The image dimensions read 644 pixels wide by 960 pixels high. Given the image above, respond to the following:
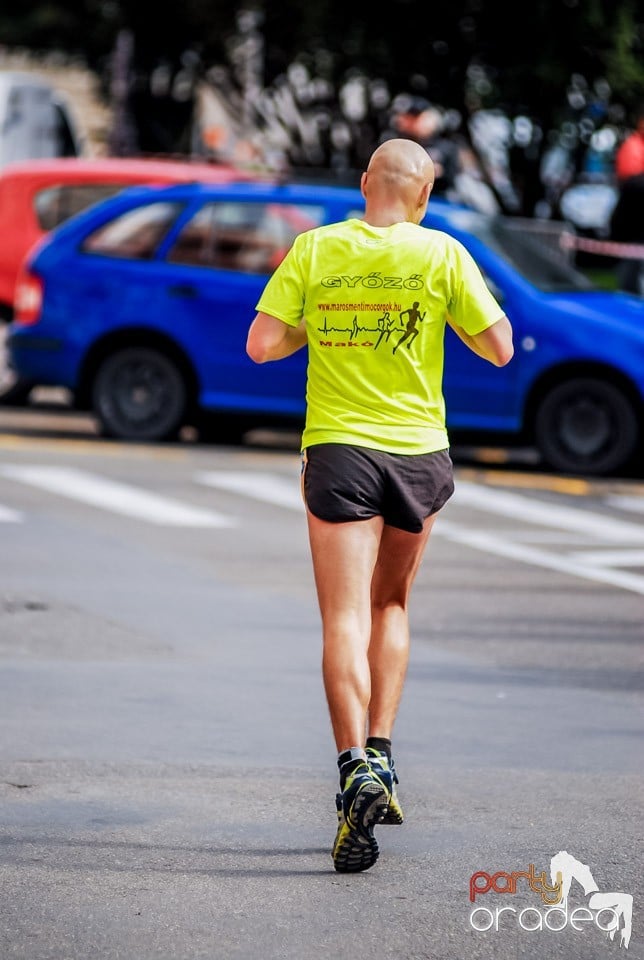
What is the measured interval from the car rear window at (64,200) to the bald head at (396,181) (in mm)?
12127

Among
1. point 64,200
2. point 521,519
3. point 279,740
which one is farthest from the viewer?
point 64,200

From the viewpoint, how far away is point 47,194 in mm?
17531

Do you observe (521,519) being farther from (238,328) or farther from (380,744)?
(380,744)

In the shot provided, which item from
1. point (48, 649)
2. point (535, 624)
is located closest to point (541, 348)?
point (535, 624)

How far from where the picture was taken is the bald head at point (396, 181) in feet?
17.9

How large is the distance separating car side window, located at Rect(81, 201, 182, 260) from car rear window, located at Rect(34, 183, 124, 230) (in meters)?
2.55

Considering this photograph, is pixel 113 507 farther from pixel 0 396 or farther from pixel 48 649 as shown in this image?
pixel 0 396

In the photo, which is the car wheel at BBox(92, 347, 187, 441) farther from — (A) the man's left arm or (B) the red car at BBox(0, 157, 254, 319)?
(A) the man's left arm

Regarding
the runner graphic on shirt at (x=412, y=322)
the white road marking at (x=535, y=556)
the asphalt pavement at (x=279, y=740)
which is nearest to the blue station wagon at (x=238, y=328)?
the asphalt pavement at (x=279, y=740)

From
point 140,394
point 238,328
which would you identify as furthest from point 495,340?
point 140,394

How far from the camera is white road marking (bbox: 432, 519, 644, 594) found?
34.0 ft

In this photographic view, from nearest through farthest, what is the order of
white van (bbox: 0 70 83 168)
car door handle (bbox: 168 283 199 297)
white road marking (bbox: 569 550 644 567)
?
white road marking (bbox: 569 550 644 567) → car door handle (bbox: 168 283 199 297) → white van (bbox: 0 70 83 168)

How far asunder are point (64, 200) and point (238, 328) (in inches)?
147

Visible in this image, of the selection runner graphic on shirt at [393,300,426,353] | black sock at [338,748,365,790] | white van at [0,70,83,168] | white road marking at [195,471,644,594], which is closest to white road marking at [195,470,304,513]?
white road marking at [195,471,644,594]
